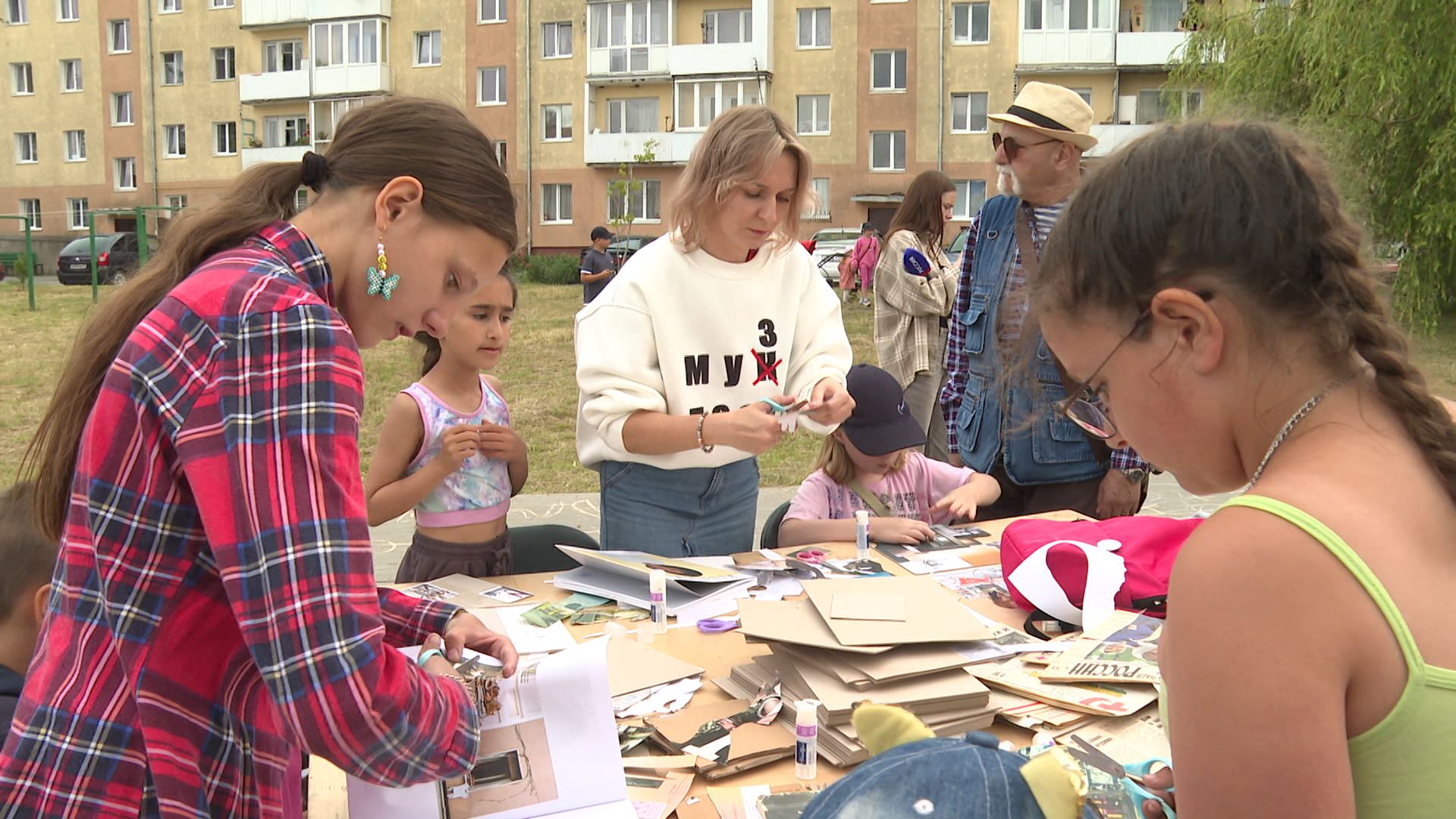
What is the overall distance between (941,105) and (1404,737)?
26781 mm

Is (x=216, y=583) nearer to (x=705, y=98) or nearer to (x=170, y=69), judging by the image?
(x=705, y=98)

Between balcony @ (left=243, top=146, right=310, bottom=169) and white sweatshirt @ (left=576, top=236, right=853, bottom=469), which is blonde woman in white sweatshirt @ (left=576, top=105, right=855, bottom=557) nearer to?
white sweatshirt @ (left=576, top=236, right=853, bottom=469)

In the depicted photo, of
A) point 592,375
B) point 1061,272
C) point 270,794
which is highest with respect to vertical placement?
point 1061,272

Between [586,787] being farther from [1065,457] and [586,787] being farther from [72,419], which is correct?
[1065,457]

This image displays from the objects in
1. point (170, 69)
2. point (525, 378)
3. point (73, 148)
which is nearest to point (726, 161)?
point (525, 378)

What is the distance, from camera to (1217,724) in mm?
954

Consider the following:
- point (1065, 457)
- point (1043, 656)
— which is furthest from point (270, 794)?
point (1065, 457)

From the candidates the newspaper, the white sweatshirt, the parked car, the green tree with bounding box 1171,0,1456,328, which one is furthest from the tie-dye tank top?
the parked car

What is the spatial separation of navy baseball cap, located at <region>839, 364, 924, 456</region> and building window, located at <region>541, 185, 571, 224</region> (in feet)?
88.2

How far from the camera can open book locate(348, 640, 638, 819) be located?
5.13 feet

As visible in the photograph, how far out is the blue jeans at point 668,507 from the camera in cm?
296

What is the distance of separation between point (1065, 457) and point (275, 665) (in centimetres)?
286

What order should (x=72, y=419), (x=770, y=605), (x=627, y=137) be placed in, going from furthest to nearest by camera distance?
(x=627, y=137), (x=770, y=605), (x=72, y=419)

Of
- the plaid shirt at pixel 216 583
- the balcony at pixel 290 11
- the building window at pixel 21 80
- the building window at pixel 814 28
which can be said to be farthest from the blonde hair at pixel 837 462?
the building window at pixel 21 80
